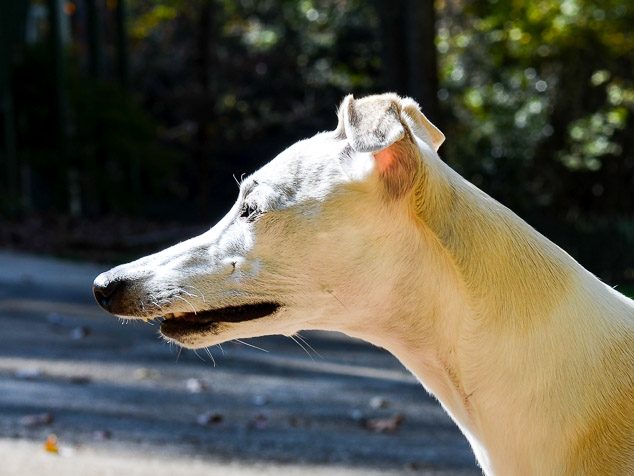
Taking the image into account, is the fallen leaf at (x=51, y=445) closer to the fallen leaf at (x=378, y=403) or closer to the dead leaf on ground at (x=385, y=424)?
the dead leaf on ground at (x=385, y=424)

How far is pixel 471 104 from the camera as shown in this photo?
2019 cm

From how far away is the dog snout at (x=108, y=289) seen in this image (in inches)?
110

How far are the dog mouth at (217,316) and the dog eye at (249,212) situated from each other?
260 millimetres

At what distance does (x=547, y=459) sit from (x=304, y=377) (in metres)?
5.02

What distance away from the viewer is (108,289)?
280 centimetres

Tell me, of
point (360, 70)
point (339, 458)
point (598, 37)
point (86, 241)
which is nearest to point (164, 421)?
point (339, 458)

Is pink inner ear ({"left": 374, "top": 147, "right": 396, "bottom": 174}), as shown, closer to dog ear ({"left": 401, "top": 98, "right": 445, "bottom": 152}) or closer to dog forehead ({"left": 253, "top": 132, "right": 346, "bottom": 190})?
dog forehead ({"left": 253, "top": 132, "right": 346, "bottom": 190})

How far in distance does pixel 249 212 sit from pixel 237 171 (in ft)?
70.9

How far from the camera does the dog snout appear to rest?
2797 millimetres

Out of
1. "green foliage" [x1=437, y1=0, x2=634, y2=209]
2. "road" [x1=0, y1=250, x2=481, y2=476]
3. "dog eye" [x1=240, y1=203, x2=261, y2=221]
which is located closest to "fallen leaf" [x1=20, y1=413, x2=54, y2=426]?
"road" [x1=0, y1=250, x2=481, y2=476]

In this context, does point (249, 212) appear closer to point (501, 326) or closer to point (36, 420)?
point (501, 326)

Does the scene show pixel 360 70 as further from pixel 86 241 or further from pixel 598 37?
pixel 86 241

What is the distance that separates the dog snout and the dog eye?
0.42 m

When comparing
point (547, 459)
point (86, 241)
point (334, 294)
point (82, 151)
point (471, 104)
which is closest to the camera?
point (547, 459)
